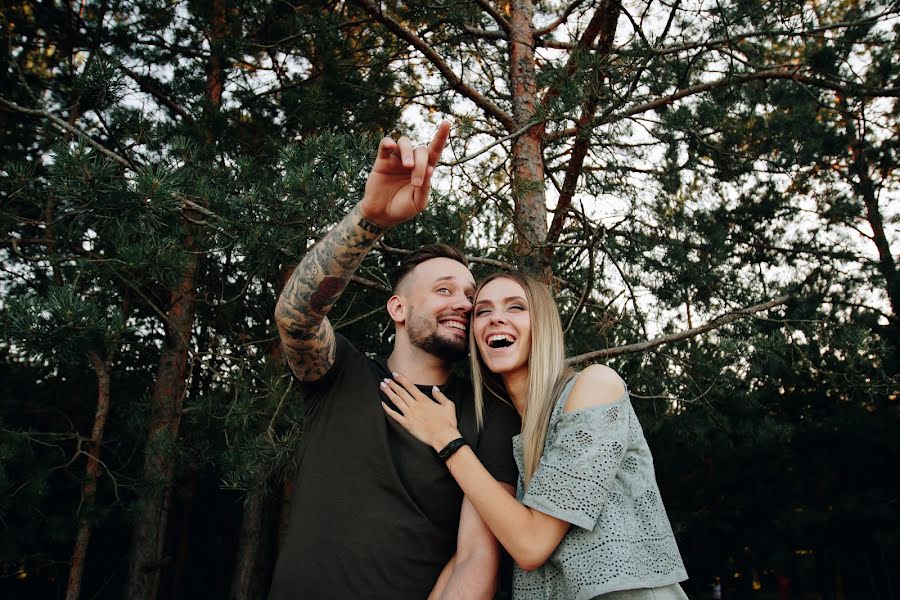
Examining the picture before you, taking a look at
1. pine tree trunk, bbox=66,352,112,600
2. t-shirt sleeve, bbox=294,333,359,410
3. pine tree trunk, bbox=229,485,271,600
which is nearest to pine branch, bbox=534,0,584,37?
t-shirt sleeve, bbox=294,333,359,410

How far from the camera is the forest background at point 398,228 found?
2352 mm

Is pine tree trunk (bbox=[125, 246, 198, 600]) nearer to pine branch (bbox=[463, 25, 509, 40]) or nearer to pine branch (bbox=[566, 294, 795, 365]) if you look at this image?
pine branch (bbox=[463, 25, 509, 40])

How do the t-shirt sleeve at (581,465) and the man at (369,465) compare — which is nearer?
the t-shirt sleeve at (581,465)

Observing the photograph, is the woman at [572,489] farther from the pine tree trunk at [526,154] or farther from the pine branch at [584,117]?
the pine branch at [584,117]

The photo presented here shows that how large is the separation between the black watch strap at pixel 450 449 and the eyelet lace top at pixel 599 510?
8.8 inches

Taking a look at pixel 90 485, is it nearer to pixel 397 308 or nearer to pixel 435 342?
pixel 397 308

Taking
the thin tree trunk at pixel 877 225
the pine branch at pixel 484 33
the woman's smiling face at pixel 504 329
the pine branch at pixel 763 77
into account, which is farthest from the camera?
the thin tree trunk at pixel 877 225

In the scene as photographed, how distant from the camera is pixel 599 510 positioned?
5.02 ft

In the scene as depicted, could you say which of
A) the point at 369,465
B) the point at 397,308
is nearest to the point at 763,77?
the point at 397,308

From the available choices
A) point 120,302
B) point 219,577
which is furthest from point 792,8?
point 219,577

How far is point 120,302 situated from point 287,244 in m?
3.10

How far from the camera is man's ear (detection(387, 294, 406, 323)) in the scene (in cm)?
227

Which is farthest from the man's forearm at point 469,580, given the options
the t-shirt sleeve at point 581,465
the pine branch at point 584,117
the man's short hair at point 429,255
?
the pine branch at point 584,117

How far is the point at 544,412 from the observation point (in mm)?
1792
